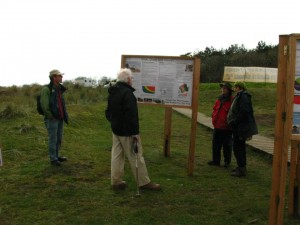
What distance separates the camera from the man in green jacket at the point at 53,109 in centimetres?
757

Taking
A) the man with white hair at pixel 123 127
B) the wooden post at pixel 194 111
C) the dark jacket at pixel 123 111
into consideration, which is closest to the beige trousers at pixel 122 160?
the man with white hair at pixel 123 127

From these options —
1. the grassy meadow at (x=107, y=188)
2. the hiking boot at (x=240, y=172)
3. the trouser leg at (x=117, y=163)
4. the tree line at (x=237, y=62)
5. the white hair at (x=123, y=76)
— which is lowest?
the grassy meadow at (x=107, y=188)

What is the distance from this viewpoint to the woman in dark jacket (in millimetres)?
7545

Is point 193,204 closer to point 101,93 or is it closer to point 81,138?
point 81,138

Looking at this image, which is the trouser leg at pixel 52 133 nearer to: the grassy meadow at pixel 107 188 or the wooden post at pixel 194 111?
the grassy meadow at pixel 107 188

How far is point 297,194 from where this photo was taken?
17.7 feet

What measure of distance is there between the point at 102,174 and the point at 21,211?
2198 mm

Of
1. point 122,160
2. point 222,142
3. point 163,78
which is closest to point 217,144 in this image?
point 222,142

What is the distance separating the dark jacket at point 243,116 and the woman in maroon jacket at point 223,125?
664 millimetres

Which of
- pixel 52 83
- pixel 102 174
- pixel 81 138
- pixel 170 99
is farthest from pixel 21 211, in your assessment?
pixel 81 138

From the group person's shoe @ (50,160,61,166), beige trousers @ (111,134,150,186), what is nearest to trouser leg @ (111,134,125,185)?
beige trousers @ (111,134,150,186)

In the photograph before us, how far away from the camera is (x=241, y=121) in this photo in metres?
7.64

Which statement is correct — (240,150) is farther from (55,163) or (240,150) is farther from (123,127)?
(55,163)

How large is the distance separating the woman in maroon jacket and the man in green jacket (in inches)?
122
